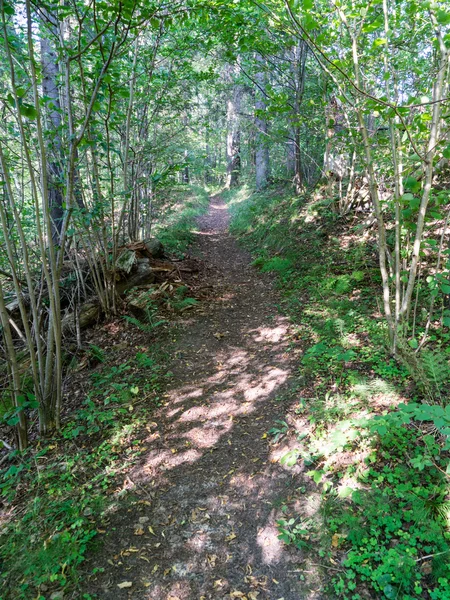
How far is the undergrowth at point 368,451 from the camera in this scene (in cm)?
216

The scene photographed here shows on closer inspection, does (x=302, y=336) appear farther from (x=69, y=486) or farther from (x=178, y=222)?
(x=178, y=222)

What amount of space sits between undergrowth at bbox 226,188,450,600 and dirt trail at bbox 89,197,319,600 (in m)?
0.20

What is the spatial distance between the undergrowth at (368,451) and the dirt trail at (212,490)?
0.20 m

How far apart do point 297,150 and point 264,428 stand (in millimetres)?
10120

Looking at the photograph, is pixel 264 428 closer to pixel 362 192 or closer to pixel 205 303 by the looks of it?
pixel 205 303

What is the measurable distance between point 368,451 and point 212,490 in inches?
56.5

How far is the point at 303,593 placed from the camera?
2.22 m

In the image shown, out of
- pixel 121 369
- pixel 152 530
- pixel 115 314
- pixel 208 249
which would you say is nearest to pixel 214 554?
pixel 152 530

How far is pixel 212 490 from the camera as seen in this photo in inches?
121

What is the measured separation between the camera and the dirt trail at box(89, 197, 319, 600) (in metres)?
2.38

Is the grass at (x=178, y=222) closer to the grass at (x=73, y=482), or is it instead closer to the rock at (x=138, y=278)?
the rock at (x=138, y=278)

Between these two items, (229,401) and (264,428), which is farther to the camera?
(229,401)

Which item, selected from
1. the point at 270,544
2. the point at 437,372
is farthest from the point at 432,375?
the point at 270,544

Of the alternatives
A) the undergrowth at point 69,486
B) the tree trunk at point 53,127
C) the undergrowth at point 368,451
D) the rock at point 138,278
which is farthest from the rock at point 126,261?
the undergrowth at point 368,451
